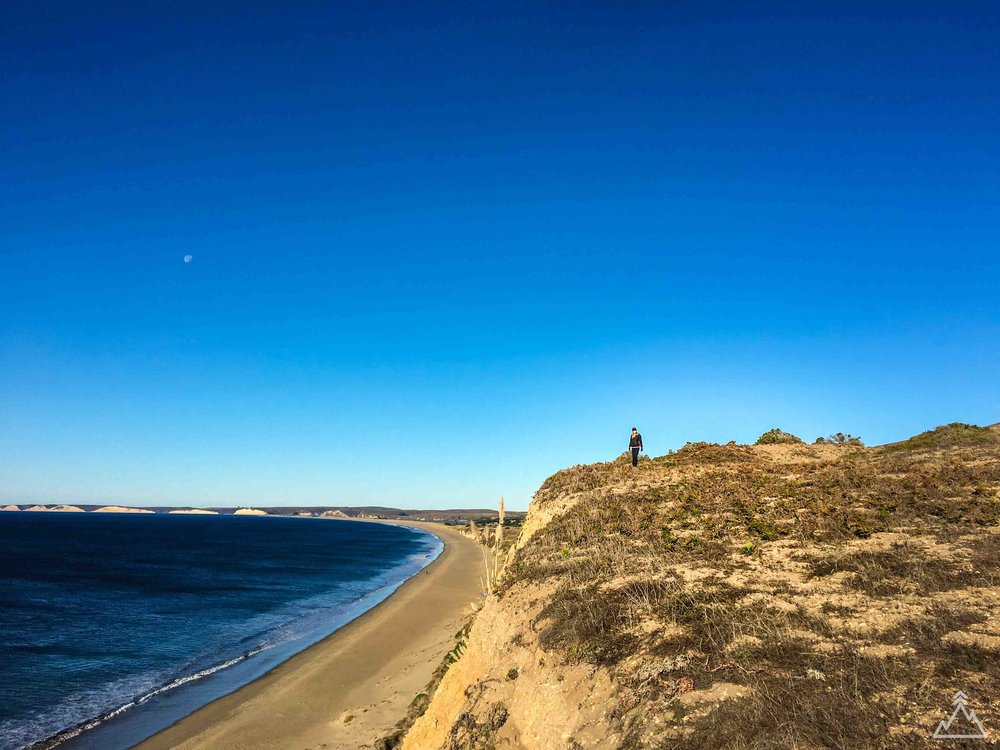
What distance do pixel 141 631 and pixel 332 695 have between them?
65.2ft

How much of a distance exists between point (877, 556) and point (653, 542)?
5.13 m

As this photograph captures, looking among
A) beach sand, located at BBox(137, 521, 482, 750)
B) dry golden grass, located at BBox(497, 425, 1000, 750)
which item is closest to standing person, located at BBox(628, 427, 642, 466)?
dry golden grass, located at BBox(497, 425, 1000, 750)

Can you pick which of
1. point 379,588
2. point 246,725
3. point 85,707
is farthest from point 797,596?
point 379,588

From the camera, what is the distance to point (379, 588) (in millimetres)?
55156

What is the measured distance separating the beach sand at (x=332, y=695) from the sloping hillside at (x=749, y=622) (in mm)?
7710

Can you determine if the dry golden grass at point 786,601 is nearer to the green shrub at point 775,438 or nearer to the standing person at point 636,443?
the standing person at point 636,443

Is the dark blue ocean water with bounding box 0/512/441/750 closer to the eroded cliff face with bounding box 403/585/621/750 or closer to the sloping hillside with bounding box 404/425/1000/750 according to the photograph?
the eroded cliff face with bounding box 403/585/621/750

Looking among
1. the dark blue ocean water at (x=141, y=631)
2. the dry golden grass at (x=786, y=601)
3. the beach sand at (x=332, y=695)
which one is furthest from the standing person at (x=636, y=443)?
the dark blue ocean water at (x=141, y=631)

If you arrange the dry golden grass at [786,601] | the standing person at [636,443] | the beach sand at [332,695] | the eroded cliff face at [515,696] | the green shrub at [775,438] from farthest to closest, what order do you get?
the green shrub at [775,438] → the standing person at [636,443] → the beach sand at [332,695] → the eroded cliff face at [515,696] → the dry golden grass at [786,601]

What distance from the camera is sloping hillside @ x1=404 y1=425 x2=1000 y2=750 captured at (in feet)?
22.1

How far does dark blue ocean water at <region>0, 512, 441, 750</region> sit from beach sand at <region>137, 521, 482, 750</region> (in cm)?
171

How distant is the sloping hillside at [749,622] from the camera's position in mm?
6742

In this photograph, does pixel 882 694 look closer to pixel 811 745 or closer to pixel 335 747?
pixel 811 745

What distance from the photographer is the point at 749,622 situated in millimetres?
9062
